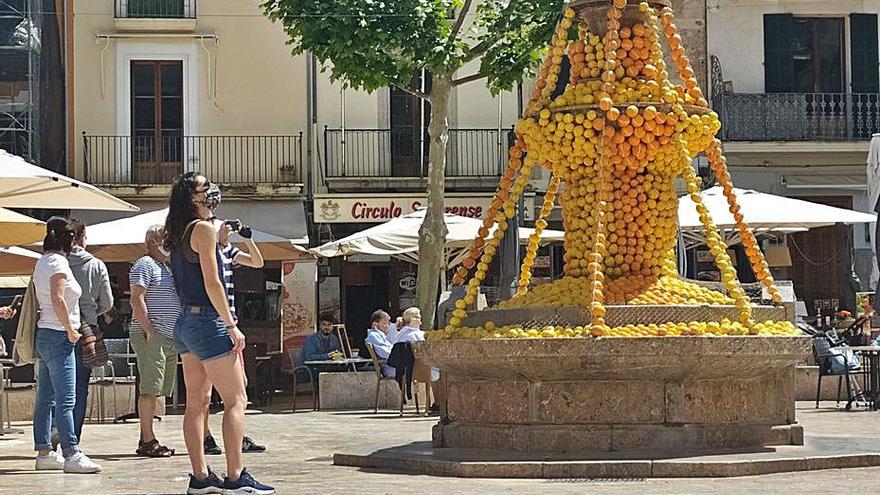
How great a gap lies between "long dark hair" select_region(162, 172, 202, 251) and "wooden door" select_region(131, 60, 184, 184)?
20.8m

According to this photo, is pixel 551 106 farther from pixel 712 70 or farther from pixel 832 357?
pixel 712 70

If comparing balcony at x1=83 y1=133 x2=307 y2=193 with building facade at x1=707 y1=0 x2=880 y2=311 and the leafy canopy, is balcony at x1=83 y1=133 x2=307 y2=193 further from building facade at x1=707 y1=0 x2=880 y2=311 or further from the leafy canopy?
building facade at x1=707 y1=0 x2=880 y2=311

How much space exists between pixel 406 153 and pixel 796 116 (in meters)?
7.45

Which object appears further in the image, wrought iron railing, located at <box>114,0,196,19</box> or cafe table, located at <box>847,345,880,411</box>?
wrought iron railing, located at <box>114,0,196,19</box>

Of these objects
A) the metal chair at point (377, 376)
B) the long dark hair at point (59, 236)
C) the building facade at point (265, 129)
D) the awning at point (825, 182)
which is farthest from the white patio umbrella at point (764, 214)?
the long dark hair at point (59, 236)

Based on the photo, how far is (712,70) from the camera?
96.4 feet

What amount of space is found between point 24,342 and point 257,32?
1905cm

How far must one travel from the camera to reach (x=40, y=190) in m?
12.6

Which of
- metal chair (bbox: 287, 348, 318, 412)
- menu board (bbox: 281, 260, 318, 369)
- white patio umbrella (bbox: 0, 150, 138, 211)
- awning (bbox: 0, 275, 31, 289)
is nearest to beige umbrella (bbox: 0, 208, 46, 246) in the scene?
white patio umbrella (bbox: 0, 150, 138, 211)

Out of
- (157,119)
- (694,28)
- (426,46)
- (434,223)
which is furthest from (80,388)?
(694,28)

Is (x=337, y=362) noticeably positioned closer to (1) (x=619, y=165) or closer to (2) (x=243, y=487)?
(1) (x=619, y=165)

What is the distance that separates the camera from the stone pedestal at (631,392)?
9742 mm

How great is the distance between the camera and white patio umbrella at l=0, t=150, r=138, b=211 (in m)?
12.0

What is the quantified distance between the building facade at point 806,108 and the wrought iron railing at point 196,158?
8.34 m
